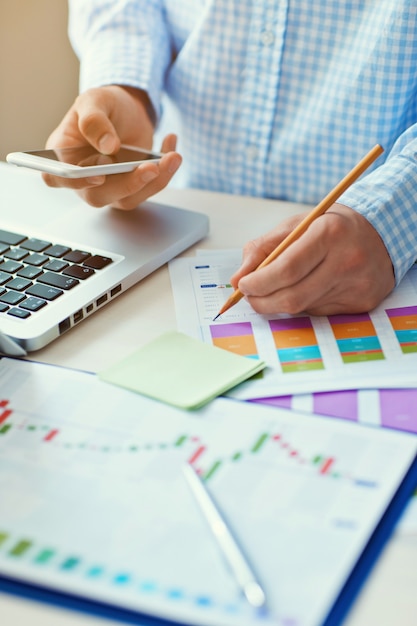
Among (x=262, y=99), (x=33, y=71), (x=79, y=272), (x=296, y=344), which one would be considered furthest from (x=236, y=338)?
(x=33, y=71)

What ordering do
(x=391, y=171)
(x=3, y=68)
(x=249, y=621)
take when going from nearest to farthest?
(x=249, y=621) < (x=391, y=171) < (x=3, y=68)

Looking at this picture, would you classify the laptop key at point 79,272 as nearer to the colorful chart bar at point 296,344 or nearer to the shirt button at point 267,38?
the colorful chart bar at point 296,344

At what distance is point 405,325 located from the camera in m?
0.64

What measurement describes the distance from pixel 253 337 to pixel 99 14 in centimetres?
64

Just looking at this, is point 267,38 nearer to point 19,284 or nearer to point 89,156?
point 89,156

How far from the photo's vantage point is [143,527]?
0.42 metres

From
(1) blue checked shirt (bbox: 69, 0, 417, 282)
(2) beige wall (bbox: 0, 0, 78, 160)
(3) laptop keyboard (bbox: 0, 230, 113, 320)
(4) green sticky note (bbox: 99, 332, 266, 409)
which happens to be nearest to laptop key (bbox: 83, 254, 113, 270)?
(3) laptop keyboard (bbox: 0, 230, 113, 320)

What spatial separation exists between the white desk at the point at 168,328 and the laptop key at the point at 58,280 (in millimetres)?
35

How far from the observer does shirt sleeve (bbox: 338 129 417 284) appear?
694mm

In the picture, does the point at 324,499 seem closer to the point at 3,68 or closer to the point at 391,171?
the point at 391,171

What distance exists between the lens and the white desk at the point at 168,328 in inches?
15.1

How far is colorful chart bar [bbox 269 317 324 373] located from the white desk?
0.31ft

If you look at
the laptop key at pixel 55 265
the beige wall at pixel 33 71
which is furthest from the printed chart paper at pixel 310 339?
the beige wall at pixel 33 71

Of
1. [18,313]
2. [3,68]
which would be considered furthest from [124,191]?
[3,68]
